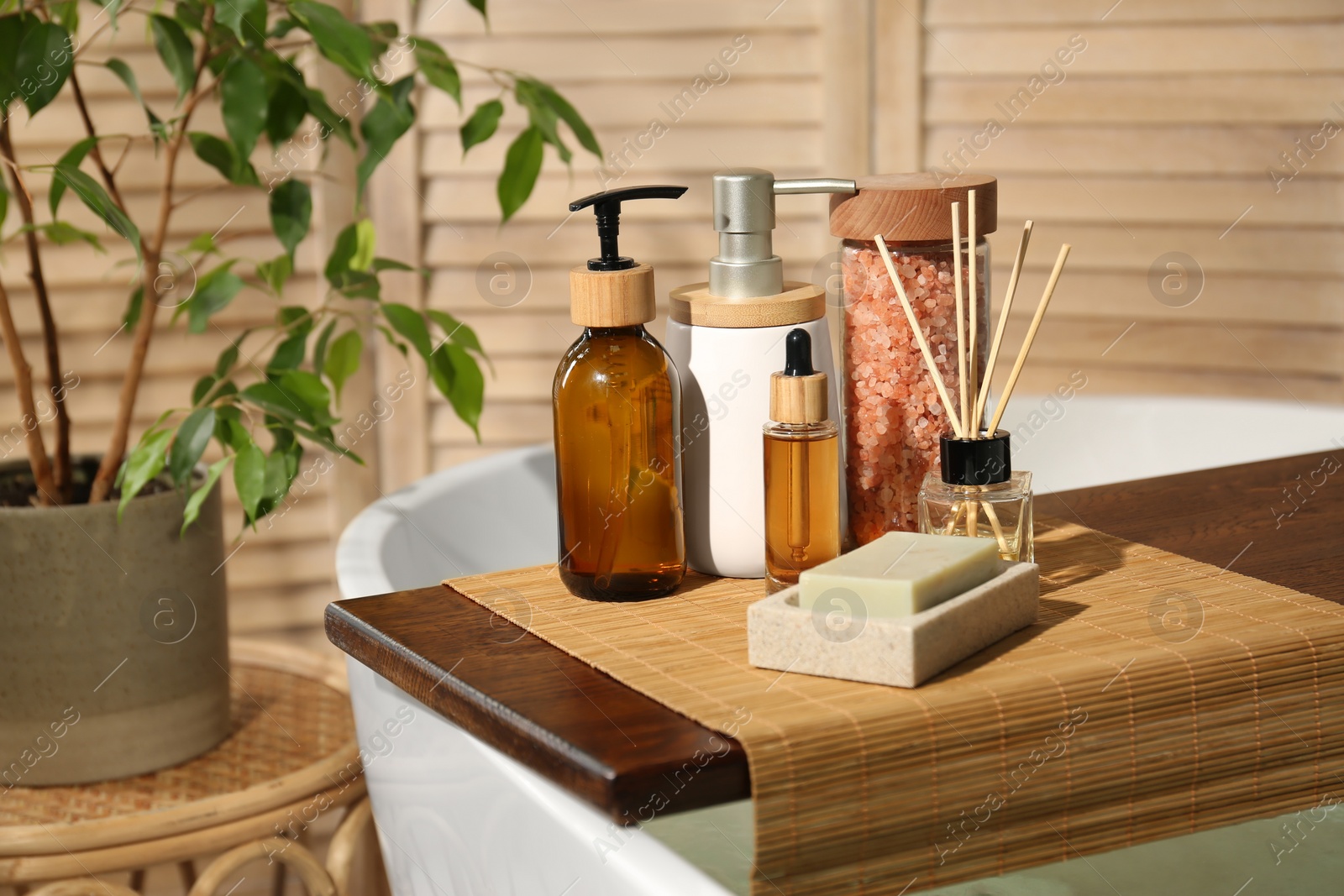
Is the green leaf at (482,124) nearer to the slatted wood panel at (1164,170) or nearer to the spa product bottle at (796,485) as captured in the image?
the spa product bottle at (796,485)

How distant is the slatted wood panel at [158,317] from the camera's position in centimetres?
194

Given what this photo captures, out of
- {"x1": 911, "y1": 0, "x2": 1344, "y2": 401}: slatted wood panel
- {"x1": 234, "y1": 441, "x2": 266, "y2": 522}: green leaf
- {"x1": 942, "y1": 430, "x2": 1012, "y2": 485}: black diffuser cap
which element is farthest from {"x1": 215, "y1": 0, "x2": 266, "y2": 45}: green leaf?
{"x1": 911, "y1": 0, "x2": 1344, "y2": 401}: slatted wood panel

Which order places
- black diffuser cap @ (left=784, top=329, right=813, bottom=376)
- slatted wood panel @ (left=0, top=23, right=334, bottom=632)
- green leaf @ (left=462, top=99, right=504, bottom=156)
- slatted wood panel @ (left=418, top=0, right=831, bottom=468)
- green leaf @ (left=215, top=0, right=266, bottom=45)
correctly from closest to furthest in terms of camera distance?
black diffuser cap @ (left=784, top=329, right=813, bottom=376)
green leaf @ (left=215, top=0, right=266, bottom=45)
green leaf @ (left=462, top=99, right=504, bottom=156)
slatted wood panel @ (left=0, top=23, right=334, bottom=632)
slatted wood panel @ (left=418, top=0, right=831, bottom=468)

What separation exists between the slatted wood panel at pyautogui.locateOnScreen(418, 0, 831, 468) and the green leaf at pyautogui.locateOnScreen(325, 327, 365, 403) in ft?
2.34

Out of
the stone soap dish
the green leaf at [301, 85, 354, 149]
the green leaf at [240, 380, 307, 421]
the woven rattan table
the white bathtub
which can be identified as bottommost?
the woven rattan table

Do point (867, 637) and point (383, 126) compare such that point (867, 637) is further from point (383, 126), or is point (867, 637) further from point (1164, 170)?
point (1164, 170)

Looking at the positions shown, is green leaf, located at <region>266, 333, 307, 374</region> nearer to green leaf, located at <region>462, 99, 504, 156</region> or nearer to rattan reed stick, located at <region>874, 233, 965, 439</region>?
green leaf, located at <region>462, 99, 504, 156</region>

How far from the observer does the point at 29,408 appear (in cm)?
133

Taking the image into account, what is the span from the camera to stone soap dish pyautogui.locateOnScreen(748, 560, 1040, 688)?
664mm

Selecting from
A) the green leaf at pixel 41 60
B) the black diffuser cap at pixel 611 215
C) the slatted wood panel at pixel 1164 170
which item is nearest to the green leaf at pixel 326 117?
the green leaf at pixel 41 60

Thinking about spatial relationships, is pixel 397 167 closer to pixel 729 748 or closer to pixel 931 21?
pixel 931 21

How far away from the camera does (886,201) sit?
0.85 metres

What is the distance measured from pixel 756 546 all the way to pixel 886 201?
24 centimetres

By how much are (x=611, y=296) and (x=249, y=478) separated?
0.53 m
